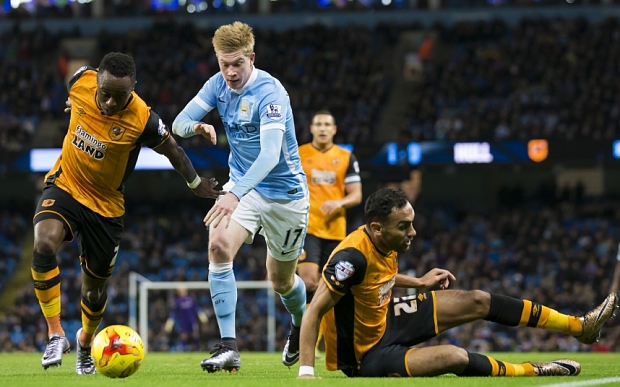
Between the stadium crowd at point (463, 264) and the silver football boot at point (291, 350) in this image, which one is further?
the stadium crowd at point (463, 264)

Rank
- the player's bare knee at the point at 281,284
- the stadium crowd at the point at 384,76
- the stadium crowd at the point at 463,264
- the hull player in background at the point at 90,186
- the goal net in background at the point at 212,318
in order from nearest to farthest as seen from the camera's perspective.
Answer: the hull player in background at the point at 90,186 < the player's bare knee at the point at 281,284 < the goal net in background at the point at 212,318 < the stadium crowd at the point at 463,264 < the stadium crowd at the point at 384,76

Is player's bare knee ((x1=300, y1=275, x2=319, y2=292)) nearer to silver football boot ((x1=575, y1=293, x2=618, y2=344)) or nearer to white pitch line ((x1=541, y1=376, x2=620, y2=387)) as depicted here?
silver football boot ((x1=575, y1=293, x2=618, y2=344))

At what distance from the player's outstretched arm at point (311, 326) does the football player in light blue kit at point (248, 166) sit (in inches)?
39.1

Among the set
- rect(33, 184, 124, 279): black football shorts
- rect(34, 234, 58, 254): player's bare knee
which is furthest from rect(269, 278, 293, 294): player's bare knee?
rect(34, 234, 58, 254): player's bare knee

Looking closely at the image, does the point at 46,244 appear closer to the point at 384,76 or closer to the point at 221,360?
the point at 221,360

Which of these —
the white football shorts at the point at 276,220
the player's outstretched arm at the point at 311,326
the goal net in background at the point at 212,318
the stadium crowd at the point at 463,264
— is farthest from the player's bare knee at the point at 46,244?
the stadium crowd at the point at 463,264

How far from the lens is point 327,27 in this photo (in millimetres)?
29641

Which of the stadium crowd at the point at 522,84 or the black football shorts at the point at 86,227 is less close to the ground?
the stadium crowd at the point at 522,84

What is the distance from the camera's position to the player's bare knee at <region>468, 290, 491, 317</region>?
5812 millimetres

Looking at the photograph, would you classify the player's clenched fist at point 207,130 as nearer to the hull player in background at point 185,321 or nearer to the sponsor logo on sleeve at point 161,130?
the sponsor logo on sleeve at point 161,130

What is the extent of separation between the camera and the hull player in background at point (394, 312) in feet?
18.5

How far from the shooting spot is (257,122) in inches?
271

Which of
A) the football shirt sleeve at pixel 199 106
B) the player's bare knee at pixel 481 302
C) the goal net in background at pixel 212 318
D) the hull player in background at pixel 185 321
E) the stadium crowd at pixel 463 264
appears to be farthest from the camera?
the stadium crowd at pixel 463 264

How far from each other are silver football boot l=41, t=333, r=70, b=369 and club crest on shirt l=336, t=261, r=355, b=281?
7.66 ft
